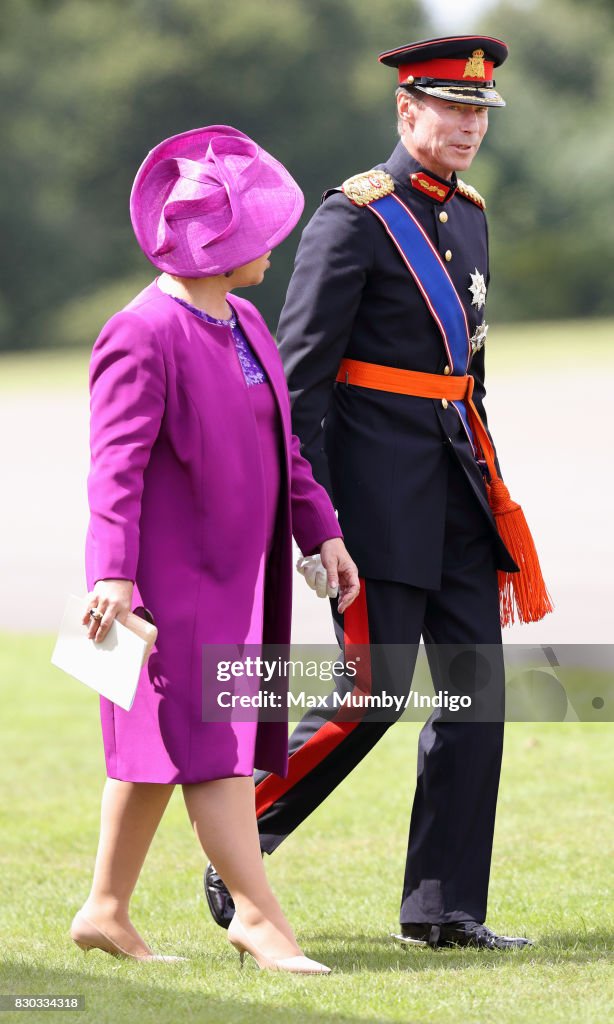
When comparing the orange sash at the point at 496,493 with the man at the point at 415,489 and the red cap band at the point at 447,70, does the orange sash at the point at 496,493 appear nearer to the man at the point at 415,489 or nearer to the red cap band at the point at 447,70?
the man at the point at 415,489

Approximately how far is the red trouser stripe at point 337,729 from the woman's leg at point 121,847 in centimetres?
43

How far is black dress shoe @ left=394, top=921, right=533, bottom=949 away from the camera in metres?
3.67

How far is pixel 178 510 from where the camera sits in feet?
10.8

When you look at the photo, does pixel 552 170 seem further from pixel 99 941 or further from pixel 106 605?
pixel 106 605

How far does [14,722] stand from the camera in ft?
23.2

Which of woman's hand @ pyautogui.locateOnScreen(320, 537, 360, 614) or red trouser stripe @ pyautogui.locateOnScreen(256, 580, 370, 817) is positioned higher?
woman's hand @ pyautogui.locateOnScreen(320, 537, 360, 614)

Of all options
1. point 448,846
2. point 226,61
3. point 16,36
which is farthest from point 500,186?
point 448,846

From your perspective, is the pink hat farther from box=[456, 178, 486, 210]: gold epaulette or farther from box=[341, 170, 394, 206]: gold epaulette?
box=[456, 178, 486, 210]: gold epaulette

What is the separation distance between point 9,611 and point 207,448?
6.89 meters

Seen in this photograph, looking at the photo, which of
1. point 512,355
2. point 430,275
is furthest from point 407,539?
point 512,355

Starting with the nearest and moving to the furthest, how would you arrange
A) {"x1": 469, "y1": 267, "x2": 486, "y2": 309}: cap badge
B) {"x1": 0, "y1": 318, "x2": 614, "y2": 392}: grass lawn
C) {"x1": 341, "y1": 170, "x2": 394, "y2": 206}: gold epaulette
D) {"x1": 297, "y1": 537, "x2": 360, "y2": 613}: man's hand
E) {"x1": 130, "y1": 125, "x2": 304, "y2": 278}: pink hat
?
{"x1": 130, "y1": 125, "x2": 304, "y2": 278}: pink hat → {"x1": 297, "y1": 537, "x2": 360, "y2": 613}: man's hand → {"x1": 341, "y1": 170, "x2": 394, "y2": 206}: gold epaulette → {"x1": 469, "y1": 267, "x2": 486, "y2": 309}: cap badge → {"x1": 0, "y1": 318, "x2": 614, "y2": 392}: grass lawn

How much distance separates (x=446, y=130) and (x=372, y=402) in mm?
608

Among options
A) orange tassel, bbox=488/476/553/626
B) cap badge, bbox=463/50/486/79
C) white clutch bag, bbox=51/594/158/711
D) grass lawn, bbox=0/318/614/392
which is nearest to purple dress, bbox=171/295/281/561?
white clutch bag, bbox=51/594/158/711

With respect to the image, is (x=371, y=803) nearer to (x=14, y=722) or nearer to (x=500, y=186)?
(x=14, y=722)
